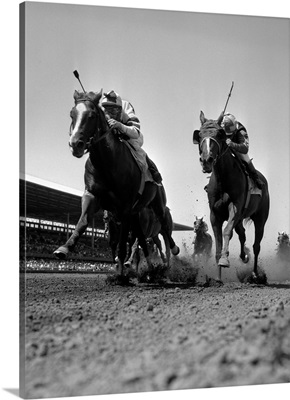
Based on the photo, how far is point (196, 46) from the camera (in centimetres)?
735

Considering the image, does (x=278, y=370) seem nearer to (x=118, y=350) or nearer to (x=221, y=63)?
(x=118, y=350)

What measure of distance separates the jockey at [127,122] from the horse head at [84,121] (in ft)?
0.70

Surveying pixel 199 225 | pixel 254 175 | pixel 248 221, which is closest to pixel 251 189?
pixel 254 175

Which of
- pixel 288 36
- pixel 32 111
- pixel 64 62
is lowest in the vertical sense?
pixel 32 111

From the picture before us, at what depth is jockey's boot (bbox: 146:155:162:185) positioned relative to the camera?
7.29m

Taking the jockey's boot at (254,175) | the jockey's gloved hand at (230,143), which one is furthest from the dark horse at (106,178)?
the jockey's boot at (254,175)

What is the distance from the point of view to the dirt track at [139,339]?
5.86 m

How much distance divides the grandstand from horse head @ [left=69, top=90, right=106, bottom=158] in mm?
383

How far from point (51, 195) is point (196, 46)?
2.07 m

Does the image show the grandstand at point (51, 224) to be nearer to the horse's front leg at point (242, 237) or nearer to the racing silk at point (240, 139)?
the horse's front leg at point (242, 237)

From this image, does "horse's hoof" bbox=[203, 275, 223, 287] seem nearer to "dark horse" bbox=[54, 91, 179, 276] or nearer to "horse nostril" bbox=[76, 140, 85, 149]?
"dark horse" bbox=[54, 91, 179, 276]

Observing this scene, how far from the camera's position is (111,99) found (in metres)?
6.91

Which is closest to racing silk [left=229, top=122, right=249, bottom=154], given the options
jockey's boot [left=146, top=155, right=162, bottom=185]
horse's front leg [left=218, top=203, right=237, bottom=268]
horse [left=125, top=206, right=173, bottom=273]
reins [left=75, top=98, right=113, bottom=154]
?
horse's front leg [left=218, top=203, right=237, bottom=268]

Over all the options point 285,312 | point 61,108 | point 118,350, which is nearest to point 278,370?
point 285,312
